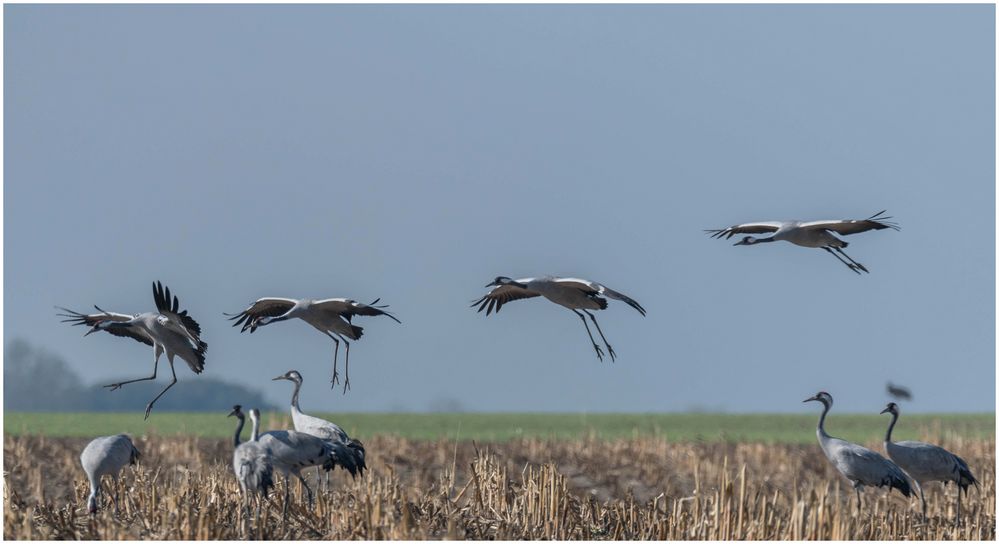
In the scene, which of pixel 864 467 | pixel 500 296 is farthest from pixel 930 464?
pixel 500 296

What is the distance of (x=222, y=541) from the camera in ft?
34.5

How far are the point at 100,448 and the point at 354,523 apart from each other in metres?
3.00

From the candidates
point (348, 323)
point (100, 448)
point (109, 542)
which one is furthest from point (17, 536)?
point (348, 323)

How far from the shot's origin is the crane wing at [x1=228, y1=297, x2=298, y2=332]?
1199cm

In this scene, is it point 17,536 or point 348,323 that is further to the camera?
point 348,323

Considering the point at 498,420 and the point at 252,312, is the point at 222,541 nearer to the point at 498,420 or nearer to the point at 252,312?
the point at 252,312

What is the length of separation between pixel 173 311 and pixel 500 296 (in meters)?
3.09

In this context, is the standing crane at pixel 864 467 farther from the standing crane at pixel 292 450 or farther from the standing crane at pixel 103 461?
the standing crane at pixel 103 461

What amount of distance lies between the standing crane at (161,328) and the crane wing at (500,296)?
2623 millimetres

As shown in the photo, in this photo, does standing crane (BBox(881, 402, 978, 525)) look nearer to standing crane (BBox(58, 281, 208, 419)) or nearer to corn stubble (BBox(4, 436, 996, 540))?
corn stubble (BBox(4, 436, 996, 540))

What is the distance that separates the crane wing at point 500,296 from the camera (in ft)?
41.5

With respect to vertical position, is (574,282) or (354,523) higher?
(574,282)

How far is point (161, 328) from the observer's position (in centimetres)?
1138

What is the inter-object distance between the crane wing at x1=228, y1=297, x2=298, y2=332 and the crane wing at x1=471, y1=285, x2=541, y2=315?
177 centimetres
